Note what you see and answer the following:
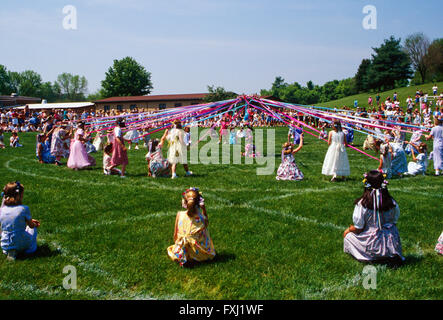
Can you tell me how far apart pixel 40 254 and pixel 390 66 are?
247ft

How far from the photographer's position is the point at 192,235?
16.4 feet

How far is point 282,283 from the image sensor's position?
440 centimetres

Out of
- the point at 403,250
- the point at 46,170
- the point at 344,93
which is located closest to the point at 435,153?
the point at 403,250

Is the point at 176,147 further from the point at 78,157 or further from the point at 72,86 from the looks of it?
the point at 72,86

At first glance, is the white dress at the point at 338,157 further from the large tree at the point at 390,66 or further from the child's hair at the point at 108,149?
the large tree at the point at 390,66

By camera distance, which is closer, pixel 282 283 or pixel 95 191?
pixel 282 283

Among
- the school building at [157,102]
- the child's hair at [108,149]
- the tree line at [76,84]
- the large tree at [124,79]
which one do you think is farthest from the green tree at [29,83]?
the child's hair at [108,149]

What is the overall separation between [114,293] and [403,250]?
419cm

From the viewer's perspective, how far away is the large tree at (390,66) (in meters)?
68.1

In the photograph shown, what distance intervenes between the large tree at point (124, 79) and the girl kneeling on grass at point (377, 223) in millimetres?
83936

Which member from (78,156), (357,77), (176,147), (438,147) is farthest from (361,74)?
(78,156)

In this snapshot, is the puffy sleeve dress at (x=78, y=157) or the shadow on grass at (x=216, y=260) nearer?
the shadow on grass at (x=216, y=260)
